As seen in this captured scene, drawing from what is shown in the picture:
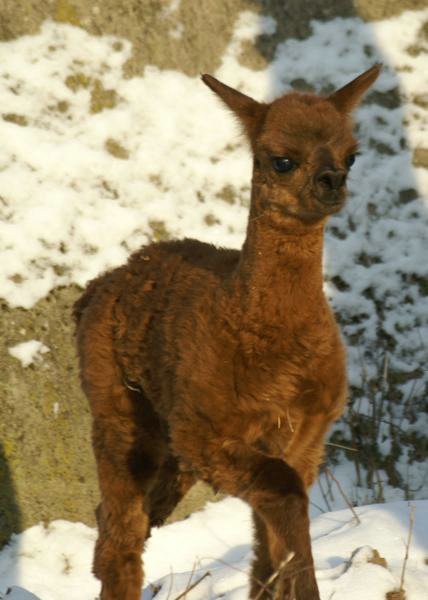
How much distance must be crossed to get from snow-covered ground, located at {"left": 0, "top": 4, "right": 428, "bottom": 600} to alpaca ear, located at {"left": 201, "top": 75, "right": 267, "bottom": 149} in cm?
270

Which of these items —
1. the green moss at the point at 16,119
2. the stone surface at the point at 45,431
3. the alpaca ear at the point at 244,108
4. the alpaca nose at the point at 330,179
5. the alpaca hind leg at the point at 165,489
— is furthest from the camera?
the green moss at the point at 16,119

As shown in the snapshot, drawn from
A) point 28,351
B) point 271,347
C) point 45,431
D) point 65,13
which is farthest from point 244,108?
point 65,13

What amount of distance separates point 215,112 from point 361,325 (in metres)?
1.98

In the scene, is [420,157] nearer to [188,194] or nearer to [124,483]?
[188,194]

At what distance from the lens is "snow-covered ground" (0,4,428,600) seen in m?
6.48

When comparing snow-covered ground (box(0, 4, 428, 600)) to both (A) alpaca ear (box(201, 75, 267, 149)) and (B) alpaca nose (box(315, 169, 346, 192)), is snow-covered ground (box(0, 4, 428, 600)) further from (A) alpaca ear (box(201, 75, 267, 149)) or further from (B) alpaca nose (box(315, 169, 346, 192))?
(B) alpaca nose (box(315, 169, 346, 192))

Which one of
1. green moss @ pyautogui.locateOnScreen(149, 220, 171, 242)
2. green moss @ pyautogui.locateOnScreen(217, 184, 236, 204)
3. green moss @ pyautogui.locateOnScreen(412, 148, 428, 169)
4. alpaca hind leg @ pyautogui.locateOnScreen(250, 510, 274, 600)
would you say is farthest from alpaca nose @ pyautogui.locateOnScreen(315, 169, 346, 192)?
green moss @ pyautogui.locateOnScreen(412, 148, 428, 169)

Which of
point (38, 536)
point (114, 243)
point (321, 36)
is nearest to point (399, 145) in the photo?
point (321, 36)

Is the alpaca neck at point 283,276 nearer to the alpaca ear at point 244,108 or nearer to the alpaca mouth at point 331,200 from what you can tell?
the alpaca mouth at point 331,200

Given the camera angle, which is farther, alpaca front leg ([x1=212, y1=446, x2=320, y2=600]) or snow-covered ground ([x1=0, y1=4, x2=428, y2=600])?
snow-covered ground ([x1=0, y1=4, x2=428, y2=600])

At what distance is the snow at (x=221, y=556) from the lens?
450cm

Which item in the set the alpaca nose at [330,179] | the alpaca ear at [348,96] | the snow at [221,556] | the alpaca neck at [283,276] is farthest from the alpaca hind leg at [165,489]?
the alpaca ear at [348,96]

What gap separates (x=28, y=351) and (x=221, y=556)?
5.59ft

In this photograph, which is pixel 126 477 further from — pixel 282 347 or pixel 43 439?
pixel 43 439
